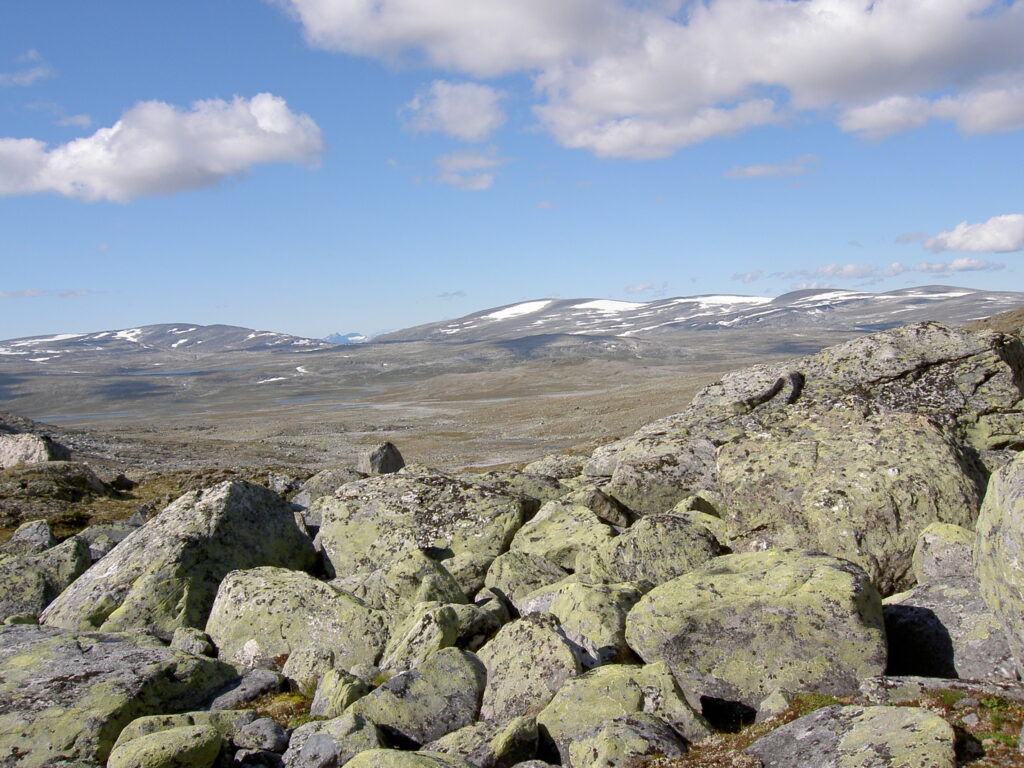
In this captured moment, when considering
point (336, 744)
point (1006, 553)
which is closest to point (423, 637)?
point (336, 744)

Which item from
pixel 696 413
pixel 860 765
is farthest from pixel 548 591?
pixel 696 413

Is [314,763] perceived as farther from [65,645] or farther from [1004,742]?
[1004,742]

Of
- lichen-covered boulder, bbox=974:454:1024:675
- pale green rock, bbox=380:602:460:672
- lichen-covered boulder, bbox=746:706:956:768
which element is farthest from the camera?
pale green rock, bbox=380:602:460:672

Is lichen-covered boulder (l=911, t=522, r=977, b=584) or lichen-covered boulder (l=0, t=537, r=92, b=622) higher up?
lichen-covered boulder (l=911, t=522, r=977, b=584)

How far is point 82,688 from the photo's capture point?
10.7m

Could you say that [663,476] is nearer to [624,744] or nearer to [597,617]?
[597,617]

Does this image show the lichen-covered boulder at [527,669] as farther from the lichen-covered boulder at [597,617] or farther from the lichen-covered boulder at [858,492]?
the lichen-covered boulder at [858,492]

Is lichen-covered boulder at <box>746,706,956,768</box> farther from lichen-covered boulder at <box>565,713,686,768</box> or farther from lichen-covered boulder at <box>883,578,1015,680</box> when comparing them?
lichen-covered boulder at <box>883,578,1015,680</box>

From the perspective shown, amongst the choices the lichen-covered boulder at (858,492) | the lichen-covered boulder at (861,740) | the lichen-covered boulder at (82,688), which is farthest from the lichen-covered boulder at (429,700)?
the lichen-covered boulder at (858,492)

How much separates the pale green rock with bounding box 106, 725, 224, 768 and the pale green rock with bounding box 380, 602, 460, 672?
2855mm

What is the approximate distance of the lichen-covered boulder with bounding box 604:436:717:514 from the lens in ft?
56.7

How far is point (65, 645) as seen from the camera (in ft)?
39.0

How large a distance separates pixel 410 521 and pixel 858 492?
930cm

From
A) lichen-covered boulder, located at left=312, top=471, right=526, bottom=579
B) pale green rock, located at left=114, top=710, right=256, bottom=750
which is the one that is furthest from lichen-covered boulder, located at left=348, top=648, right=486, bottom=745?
lichen-covered boulder, located at left=312, top=471, right=526, bottom=579
